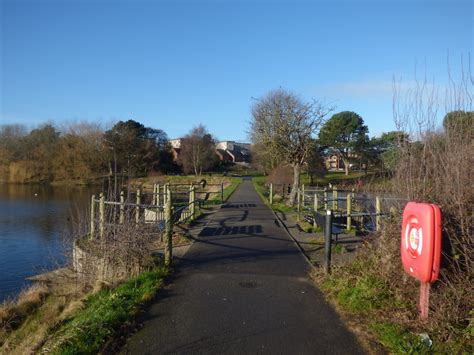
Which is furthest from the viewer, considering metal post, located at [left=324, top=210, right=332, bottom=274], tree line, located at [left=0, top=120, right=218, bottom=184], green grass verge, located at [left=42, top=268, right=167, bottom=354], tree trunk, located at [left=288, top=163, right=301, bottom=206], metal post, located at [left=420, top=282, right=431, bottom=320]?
tree line, located at [left=0, top=120, right=218, bottom=184]

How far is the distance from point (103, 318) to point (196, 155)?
240 ft

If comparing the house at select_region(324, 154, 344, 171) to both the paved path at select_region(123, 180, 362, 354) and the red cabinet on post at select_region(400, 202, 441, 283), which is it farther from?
the red cabinet on post at select_region(400, 202, 441, 283)

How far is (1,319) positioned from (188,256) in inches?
167

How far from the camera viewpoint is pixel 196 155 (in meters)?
77.8

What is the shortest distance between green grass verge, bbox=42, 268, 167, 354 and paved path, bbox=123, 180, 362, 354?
271 millimetres

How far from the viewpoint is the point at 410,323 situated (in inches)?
187

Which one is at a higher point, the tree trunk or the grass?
the tree trunk

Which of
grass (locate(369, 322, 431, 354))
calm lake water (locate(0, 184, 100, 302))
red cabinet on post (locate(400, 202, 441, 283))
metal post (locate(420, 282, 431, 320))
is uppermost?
red cabinet on post (locate(400, 202, 441, 283))

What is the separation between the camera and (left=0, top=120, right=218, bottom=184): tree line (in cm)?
6309

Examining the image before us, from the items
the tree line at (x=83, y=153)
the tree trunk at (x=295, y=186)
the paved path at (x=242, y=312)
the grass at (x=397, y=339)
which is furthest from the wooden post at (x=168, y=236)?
the tree line at (x=83, y=153)

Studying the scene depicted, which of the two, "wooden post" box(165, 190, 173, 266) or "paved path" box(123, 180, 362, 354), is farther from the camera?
"wooden post" box(165, 190, 173, 266)

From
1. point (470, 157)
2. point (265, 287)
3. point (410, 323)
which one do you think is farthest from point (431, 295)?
point (265, 287)

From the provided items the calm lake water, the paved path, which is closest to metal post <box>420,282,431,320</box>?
the paved path

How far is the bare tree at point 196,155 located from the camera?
3078 inches
